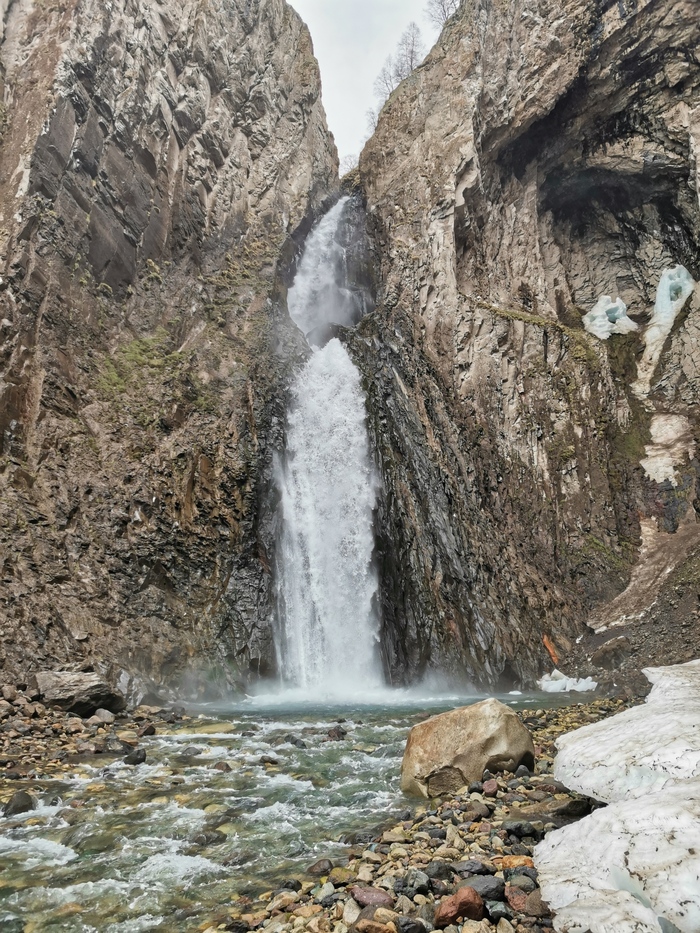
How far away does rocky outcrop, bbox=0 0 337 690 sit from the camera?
1505cm

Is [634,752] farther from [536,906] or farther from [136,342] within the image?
[136,342]

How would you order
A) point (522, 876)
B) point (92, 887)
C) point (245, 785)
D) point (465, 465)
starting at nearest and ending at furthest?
point (522, 876), point (92, 887), point (245, 785), point (465, 465)

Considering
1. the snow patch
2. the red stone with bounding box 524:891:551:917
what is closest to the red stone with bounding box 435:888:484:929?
the red stone with bounding box 524:891:551:917

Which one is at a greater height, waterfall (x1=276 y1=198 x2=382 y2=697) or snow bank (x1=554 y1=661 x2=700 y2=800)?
waterfall (x1=276 y1=198 x2=382 y2=697)

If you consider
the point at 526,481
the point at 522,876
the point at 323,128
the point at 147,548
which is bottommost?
the point at 522,876

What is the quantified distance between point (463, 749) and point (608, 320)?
28.3 meters

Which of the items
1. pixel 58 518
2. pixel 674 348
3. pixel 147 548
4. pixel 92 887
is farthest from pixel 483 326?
pixel 92 887

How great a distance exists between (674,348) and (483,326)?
31.8 ft

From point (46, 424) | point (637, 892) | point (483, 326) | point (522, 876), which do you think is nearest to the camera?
point (637, 892)

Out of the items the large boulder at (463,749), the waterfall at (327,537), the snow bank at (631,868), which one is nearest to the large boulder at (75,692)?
the large boulder at (463,749)

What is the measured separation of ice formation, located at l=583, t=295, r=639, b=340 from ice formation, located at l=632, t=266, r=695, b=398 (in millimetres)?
1093

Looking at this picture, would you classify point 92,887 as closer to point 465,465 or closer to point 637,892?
point 637,892

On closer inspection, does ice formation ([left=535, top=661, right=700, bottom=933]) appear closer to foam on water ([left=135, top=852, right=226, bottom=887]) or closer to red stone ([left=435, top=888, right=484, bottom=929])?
red stone ([left=435, top=888, right=484, bottom=929])

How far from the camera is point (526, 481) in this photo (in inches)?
915
